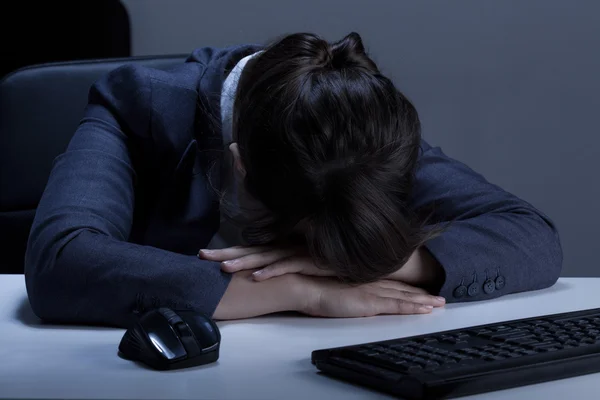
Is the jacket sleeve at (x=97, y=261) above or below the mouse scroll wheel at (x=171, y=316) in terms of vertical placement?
below

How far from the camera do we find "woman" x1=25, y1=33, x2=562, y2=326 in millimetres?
879

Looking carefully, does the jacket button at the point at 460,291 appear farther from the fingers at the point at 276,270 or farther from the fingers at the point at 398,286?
the fingers at the point at 276,270

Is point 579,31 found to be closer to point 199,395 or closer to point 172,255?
point 172,255

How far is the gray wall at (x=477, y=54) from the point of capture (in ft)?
7.67

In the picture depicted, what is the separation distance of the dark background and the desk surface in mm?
1388

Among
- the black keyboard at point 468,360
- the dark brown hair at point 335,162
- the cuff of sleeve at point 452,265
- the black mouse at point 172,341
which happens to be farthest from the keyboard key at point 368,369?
the cuff of sleeve at point 452,265

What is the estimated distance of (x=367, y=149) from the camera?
895mm

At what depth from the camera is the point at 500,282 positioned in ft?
3.35

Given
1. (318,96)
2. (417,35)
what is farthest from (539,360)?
(417,35)

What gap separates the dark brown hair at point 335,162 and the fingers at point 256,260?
0.02m

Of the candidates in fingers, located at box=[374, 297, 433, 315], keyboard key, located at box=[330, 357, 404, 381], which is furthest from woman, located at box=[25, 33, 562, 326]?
keyboard key, located at box=[330, 357, 404, 381]

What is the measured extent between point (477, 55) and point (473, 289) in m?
1.48

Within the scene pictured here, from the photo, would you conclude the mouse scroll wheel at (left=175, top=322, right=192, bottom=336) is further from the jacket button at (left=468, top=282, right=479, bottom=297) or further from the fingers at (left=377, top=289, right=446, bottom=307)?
the jacket button at (left=468, top=282, right=479, bottom=297)

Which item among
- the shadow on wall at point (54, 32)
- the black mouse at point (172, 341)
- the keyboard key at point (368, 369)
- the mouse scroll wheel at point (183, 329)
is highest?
the keyboard key at point (368, 369)
